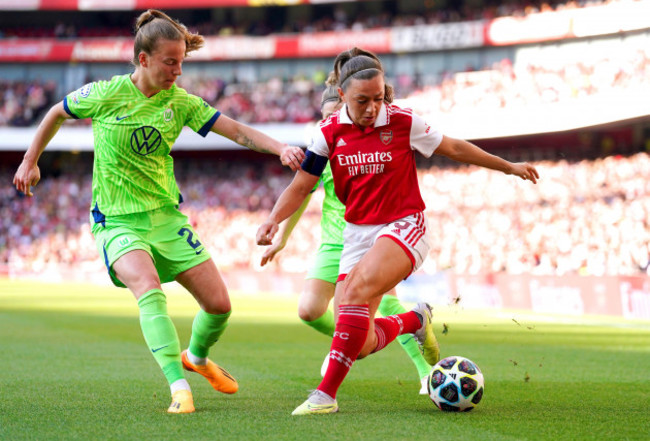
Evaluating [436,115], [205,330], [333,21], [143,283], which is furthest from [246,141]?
[333,21]

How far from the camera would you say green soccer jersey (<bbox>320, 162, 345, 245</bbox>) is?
7.48 metres

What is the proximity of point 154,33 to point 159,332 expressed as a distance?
1.89 m

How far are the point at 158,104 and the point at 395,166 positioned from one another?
1661 millimetres

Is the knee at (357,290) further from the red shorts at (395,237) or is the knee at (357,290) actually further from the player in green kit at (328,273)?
the player in green kit at (328,273)

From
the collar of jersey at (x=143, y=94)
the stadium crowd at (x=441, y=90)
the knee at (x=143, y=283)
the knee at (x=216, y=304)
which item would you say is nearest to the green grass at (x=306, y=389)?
the knee at (x=216, y=304)

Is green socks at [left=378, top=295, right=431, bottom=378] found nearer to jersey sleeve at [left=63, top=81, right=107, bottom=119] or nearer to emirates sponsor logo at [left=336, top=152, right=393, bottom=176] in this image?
emirates sponsor logo at [left=336, top=152, right=393, bottom=176]

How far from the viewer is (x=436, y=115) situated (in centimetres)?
3500

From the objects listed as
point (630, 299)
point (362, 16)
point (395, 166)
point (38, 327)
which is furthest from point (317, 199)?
point (395, 166)

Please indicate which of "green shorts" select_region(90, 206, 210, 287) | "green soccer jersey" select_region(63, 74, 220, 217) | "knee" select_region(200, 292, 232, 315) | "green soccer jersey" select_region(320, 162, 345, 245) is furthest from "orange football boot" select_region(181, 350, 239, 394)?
"green soccer jersey" select_region(320, 162, 345, 245)

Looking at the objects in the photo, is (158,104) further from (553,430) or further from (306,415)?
(553,430)

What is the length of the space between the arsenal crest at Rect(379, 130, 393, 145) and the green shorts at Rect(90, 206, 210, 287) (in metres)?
1.50

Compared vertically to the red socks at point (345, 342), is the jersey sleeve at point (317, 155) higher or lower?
higher

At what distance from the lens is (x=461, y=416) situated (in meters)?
5.82

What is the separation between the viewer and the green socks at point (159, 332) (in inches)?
231
